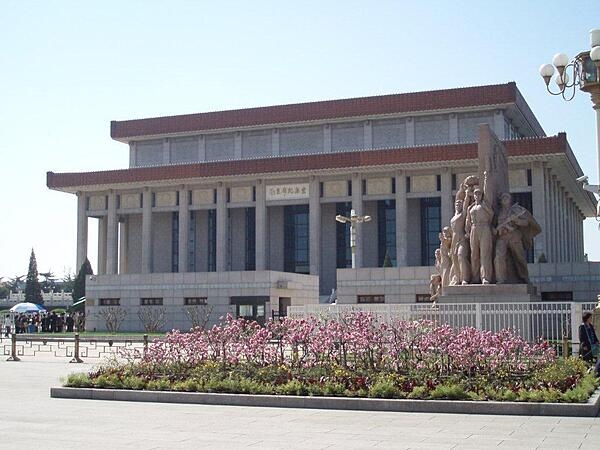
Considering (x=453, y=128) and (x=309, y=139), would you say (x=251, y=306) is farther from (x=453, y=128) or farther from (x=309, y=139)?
(x=453, y=128)

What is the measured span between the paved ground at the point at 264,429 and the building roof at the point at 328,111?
4814 cm

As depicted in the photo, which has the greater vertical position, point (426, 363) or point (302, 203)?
point (302, 203)

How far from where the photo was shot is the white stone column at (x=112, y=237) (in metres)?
63.5

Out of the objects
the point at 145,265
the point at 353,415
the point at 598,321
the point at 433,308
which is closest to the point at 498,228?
the point at 433,308

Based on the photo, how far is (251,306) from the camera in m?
→ 47.9

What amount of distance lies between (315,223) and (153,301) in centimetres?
1366

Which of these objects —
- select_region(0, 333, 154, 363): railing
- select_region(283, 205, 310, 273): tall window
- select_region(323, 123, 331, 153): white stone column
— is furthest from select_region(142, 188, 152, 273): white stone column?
select_region(0, 333, 154, 363): railing

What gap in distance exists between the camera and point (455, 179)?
54.9m

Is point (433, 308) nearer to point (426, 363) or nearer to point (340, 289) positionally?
point (426, 363)

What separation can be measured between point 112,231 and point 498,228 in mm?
47346

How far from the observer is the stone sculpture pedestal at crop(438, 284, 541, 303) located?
2000 cm

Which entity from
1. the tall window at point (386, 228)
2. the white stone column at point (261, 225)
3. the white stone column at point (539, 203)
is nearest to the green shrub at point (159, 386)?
the white stone column at point (539, 203)

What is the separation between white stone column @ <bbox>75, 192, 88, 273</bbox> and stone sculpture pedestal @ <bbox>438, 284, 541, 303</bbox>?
156 ft

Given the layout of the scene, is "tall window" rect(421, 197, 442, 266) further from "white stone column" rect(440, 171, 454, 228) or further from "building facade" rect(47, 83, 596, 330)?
"white stone column" rect(440, 171, 454, 228)
